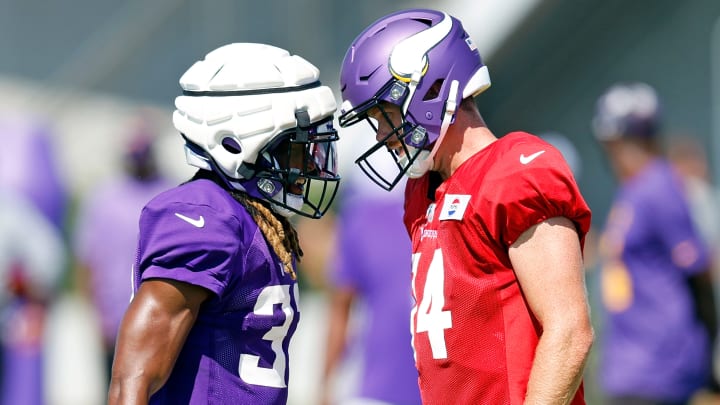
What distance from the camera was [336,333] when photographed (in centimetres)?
639

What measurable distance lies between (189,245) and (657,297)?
3774 mm

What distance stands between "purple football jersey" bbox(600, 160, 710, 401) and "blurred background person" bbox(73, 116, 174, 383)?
3.00 m

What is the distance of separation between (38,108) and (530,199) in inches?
399

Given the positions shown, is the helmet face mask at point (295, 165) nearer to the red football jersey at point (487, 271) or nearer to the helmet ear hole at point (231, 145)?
the helmet ear hole at point (231, 145)

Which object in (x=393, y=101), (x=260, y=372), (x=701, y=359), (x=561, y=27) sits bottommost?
(x=701, y=359)

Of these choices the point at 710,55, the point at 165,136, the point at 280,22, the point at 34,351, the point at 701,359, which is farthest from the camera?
the point at 165,136

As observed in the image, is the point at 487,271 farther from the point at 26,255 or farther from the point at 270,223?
the point at 26,255

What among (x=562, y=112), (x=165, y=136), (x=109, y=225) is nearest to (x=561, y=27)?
(x=562, y=112)

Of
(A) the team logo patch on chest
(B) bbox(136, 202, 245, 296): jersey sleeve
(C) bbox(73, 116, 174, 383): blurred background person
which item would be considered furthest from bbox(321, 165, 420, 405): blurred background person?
(B) bbox(136, 202, 245, 296): jersey sleeve

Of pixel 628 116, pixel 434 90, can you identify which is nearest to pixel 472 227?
pixel 434 90

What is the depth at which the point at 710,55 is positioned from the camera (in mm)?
10766

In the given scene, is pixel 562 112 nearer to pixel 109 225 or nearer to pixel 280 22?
pixel 280 22

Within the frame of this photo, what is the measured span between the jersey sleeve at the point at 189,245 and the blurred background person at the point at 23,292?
411 centimetres

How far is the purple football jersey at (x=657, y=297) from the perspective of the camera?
6375 millimetres
